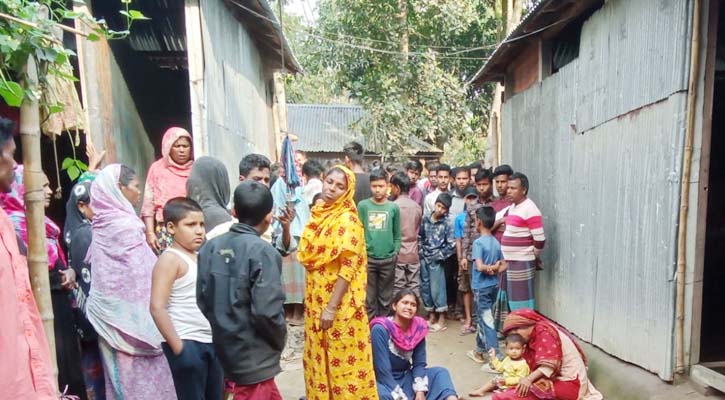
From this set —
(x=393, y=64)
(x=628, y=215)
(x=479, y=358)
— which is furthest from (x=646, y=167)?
(x=393, y=64)

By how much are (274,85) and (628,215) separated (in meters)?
8.60

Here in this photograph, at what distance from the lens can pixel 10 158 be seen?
1.62 meters

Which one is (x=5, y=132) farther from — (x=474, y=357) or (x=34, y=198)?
(x=474, y=357)

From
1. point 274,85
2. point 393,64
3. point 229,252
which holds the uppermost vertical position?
point 393,64

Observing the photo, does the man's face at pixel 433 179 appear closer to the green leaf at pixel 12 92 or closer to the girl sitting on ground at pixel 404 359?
the girl sitting on ground at pixel 404 359

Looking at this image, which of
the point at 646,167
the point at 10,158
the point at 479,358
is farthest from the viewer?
the point at 479,358

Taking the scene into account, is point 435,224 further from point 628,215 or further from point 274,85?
point 274,85

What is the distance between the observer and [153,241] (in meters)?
3.84

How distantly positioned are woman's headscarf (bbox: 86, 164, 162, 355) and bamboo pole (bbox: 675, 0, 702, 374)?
3.21 metres

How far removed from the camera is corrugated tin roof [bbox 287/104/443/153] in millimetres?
22969

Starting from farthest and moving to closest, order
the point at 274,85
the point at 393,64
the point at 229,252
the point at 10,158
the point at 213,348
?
the point at 393,64 → the point at 274,85 → the point at 213,348 → the point at 229,252 → the point at 10,158

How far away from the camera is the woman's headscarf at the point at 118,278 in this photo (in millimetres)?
2660

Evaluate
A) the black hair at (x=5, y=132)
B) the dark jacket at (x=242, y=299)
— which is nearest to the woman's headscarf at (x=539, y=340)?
the dark jacket at (x=242, y=299)

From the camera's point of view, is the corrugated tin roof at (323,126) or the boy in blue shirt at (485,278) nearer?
the boy in blue shirt at (485,278)
